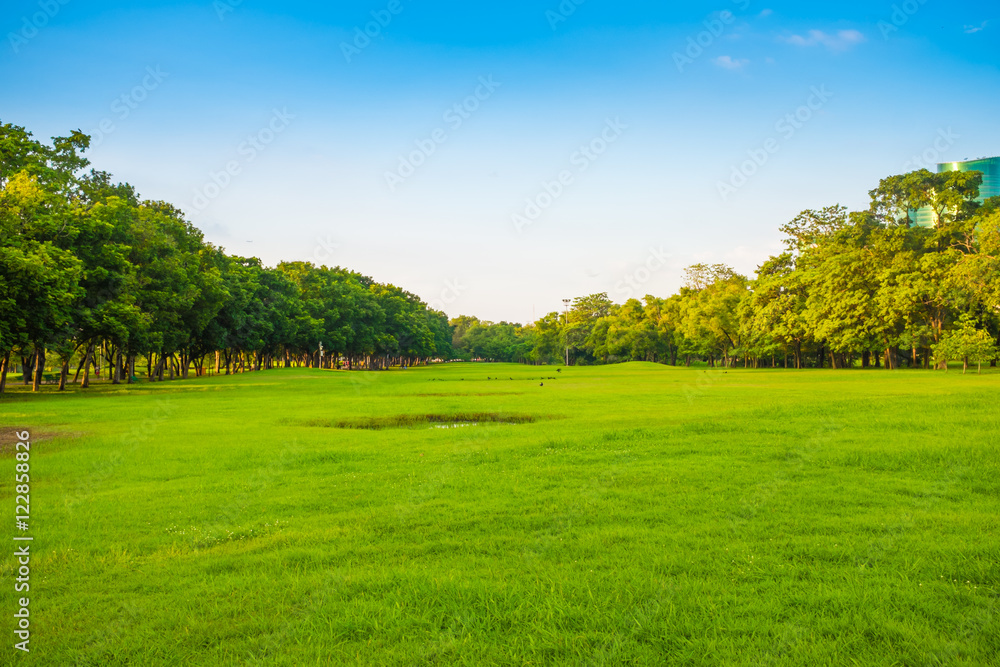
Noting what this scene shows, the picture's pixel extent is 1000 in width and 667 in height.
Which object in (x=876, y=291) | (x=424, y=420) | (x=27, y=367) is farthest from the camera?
(x=876, y=291)

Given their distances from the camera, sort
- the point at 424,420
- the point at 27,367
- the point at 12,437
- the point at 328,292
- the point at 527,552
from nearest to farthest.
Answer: the point at 527,552 → the point at 12,437 → the point at 424,420 → the point at 27,367 → the point at 328,292

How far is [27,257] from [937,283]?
68508mm

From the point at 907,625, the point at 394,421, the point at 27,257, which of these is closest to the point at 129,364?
the point at 27,257

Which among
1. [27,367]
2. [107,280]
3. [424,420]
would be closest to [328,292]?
[27,367]

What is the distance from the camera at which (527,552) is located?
22.8ft

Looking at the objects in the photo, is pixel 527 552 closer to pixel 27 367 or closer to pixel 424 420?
pixel 424 420

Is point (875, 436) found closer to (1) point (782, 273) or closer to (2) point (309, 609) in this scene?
(2) point (309, 609)

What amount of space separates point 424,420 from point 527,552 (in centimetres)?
1770

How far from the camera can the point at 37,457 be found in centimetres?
1402

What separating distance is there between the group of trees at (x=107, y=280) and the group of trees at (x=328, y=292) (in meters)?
0.13

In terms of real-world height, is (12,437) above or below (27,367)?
below

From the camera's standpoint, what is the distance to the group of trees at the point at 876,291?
49469 millimetres

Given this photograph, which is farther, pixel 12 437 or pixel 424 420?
pixel 424 420

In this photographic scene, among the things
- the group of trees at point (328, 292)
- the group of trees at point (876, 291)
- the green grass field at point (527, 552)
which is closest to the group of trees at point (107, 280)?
the group of trees at point (328, 292)
